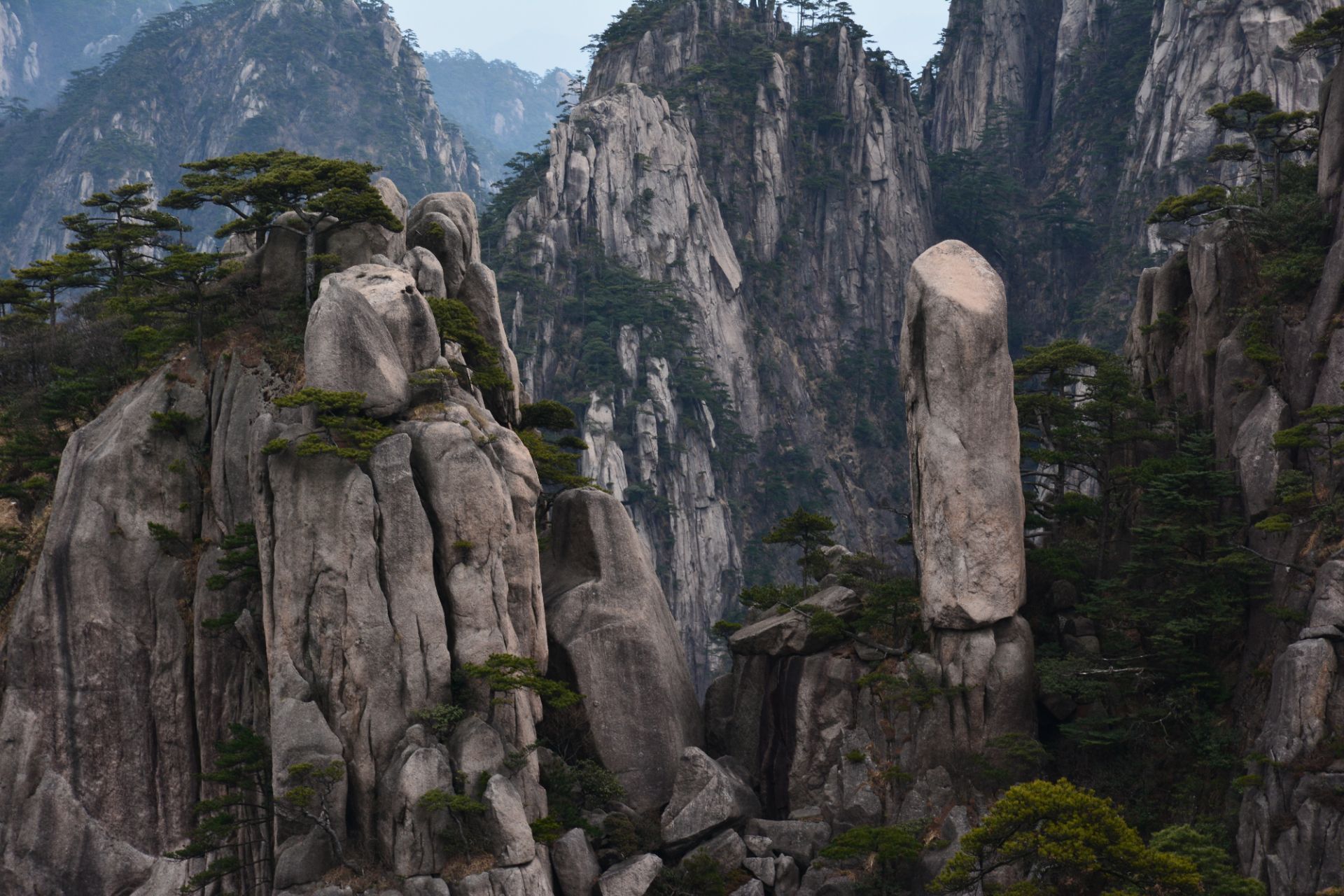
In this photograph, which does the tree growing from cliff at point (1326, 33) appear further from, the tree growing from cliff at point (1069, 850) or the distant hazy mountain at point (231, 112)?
the distant hazy mountain at point (231, 112)

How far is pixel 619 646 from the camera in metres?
37.8

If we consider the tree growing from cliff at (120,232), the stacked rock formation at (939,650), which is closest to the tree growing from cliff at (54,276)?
the tree growing from cliff at (120,232)

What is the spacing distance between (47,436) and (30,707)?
32.1 feet

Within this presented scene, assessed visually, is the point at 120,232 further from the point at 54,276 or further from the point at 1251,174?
the point at 1251,174

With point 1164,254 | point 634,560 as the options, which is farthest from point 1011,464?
point 1164,254

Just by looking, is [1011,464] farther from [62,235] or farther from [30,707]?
[62,235]

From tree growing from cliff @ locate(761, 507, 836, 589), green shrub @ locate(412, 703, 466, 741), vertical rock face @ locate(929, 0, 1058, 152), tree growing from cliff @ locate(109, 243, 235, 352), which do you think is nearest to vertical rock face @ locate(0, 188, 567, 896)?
green shrub @ locate(412, 703, 466, 741)

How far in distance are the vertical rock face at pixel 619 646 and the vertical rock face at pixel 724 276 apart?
46347mm

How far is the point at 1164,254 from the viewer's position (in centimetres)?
8494

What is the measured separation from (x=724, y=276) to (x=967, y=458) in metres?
66.7

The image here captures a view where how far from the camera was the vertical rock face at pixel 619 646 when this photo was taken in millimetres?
36906

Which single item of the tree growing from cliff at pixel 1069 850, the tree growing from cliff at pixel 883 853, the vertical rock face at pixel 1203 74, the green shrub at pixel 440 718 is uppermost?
the vertical rock face at pixel 1203 74

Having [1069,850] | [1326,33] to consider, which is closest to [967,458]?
[1069,850]

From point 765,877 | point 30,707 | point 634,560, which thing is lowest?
point 765,877
